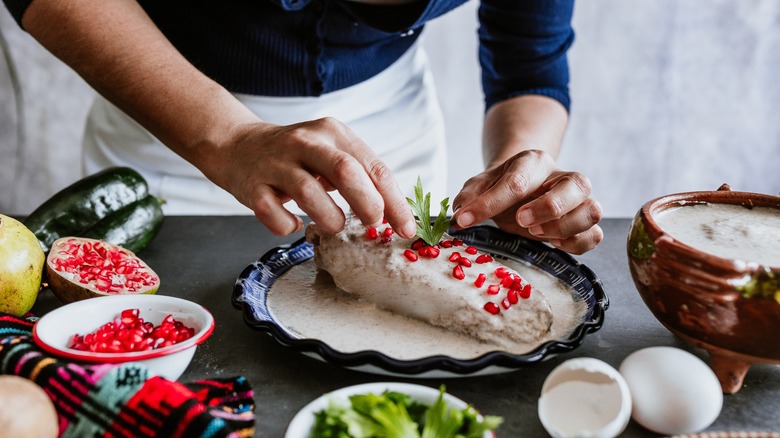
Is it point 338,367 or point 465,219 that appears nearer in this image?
point 338,367

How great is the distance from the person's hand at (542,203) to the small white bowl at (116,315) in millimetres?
724

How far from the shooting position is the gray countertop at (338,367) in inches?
53.4

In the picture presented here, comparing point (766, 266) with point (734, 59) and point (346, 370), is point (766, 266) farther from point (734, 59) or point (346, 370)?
point (734, 59)

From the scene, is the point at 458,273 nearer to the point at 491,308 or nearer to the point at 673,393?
the point at 491,308

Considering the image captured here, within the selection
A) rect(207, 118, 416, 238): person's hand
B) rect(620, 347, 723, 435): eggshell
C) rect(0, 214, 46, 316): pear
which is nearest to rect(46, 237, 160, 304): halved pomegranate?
rect(0, 214, 46, 316): pear

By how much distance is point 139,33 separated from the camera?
2041mm

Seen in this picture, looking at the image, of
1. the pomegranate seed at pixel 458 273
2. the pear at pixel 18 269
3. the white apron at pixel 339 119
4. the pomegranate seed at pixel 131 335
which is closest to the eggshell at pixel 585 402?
the pomegranate seed at pixel 458 273

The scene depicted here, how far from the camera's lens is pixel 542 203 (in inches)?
71.1

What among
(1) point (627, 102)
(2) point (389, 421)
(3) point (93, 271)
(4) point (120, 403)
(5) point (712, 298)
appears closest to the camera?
(2) point (389, 421)

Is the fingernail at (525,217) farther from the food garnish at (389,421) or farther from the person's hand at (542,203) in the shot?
the food garnish at (389,421)

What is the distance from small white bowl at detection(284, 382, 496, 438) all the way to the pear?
0.81 m

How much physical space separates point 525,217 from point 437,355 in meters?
0.61

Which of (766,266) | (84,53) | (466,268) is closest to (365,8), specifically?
(84,53)

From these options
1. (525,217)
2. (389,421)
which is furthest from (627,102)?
(389,421)
